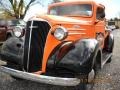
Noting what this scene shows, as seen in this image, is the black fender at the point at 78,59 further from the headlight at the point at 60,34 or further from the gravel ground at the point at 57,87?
the gravel ground at the point at 57,87

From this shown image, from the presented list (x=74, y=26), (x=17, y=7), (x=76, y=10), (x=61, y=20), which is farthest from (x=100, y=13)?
(x=17, y=7)

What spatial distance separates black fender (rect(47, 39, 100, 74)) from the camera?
560 cm

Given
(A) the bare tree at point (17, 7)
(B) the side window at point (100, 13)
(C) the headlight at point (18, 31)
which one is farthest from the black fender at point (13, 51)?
(A) the bare tree at point (17, 7)

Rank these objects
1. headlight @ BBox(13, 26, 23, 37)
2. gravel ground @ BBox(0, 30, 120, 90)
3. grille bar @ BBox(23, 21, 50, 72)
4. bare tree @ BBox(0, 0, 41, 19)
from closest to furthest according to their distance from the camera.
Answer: grille bar @ BBox(23, 21, 50, 72) → headlight @ BBox(13, 26, 23, 37) → gravel ground @ BBox(0, 30, 120, 90) → bare tree @ BBox(0, 0, 41, 19)

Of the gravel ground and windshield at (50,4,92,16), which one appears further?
windshield at (50,4,92,16)

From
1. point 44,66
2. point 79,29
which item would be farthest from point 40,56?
point 79,29

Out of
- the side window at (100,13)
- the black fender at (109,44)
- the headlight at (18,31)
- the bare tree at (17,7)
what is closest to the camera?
the headlight at (18,31)

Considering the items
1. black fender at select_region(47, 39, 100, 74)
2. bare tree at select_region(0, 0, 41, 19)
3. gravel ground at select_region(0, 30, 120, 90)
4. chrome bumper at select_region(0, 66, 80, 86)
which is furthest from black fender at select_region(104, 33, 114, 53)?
bare tree at select_region(0, 0, 41, 19)

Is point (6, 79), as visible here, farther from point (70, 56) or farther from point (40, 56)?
point (70, 56)

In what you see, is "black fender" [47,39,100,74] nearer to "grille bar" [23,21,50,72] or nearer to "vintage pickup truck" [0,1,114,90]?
"vintage pickup truck" [0,1,114,90]

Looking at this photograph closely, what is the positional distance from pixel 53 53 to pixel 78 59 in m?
0.63

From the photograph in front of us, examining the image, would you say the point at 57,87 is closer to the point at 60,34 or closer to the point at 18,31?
the point at 60,34

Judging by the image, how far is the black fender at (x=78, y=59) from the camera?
5598mm

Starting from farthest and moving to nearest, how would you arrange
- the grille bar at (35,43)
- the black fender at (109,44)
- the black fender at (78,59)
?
the black fender at (109,44) < the grille bar at (35,43) < the black fender at (78,59)
